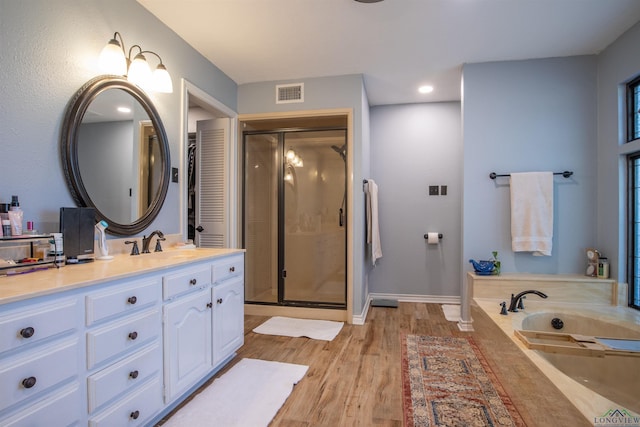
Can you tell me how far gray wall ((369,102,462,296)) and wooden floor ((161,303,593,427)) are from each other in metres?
0.94

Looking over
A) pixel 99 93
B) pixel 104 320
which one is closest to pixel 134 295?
pixel 104 320

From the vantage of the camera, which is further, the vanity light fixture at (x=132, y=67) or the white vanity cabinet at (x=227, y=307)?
the white vanity cabinet at (x=227, y=307)

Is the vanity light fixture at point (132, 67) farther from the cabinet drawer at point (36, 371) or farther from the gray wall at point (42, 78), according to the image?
the cabinet drawer at point (36, 371)

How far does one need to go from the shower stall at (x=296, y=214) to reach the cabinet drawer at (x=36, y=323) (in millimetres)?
2522

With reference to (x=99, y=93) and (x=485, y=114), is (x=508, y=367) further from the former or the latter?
(x=99, y=93)

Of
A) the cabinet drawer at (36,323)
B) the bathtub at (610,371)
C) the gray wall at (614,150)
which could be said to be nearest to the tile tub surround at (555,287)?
the gray wall at (614,150)

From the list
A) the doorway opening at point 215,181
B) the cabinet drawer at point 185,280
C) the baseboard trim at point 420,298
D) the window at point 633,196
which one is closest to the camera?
the cabinet drawer at point 185,280

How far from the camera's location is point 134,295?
1.53 metres

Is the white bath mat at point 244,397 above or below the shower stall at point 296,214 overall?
below

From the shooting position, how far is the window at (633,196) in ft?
8.68

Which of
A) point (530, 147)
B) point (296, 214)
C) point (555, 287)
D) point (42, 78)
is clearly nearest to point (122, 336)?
point (42, 78)

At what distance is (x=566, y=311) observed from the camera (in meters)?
2.42

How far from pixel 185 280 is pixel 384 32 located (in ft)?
7.84

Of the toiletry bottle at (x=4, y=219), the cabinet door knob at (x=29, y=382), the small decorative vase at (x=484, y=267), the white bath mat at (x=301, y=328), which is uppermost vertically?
the toiletry bottle at (x=4, y=219)
